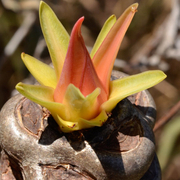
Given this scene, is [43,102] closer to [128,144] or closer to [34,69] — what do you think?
[34,69]

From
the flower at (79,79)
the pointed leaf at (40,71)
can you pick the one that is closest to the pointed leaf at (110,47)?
the flower at (79,79)

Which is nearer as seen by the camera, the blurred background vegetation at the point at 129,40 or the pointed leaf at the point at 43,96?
the pointed leaf at the point at 43,96

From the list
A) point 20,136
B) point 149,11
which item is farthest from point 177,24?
point 20,136

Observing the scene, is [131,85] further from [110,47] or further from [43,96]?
[43,96]

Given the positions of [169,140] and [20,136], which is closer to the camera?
[20,136]

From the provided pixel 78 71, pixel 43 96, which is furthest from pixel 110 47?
pixel 43 96

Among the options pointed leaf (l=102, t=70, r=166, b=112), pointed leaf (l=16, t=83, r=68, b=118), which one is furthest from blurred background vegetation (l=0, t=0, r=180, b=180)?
pointed leaf (l=16, t=83, r=68, b=118)

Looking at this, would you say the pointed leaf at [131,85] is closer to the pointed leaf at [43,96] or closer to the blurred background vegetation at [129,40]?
the pointed leaf at [43,96]
